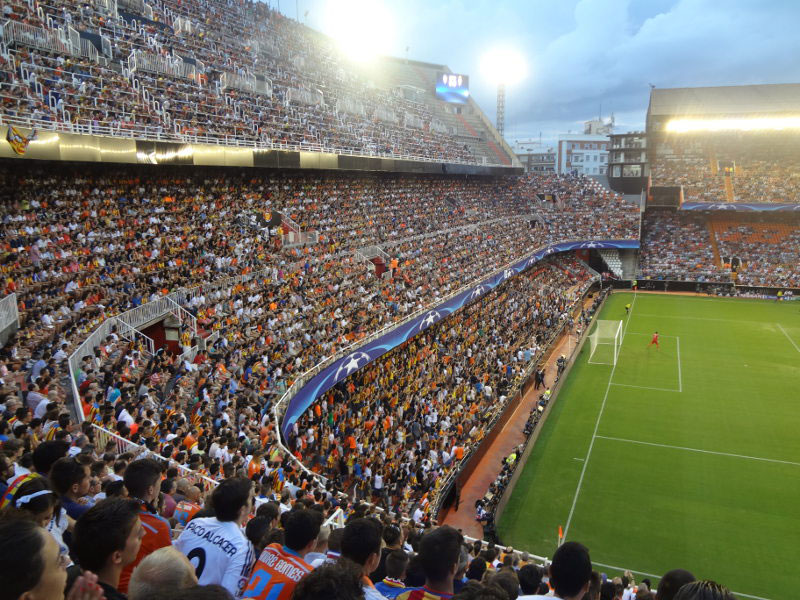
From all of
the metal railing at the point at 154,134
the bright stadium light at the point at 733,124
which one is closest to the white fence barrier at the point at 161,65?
the metal railing at the point at 154,134

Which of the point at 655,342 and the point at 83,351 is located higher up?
the point at 83,351

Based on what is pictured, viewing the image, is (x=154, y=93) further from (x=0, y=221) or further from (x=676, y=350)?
(x=676, y=350)

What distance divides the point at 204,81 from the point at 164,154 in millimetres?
8588

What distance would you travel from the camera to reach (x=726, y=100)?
2522 inches

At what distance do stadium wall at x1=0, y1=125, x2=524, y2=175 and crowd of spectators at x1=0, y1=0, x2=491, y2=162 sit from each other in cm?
80

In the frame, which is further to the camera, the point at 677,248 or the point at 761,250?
the point at 677,248

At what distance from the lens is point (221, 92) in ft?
90.4

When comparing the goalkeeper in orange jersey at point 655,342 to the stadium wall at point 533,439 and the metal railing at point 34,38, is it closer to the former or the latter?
the stadium wall at point 533,439

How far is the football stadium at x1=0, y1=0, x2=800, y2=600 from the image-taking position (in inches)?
158

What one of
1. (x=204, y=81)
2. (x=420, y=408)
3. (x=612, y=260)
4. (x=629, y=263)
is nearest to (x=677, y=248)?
(x=629, y=263)

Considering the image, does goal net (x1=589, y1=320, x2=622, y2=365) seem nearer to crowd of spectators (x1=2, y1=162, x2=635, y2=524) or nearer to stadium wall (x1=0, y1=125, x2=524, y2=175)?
crowd of spectators (x1=2, y1=162, x2=635, y2=524)

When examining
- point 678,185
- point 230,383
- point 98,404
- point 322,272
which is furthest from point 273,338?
point 678,185

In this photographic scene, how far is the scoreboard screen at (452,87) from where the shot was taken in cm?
6122

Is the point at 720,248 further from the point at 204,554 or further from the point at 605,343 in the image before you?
the point at 204,554
